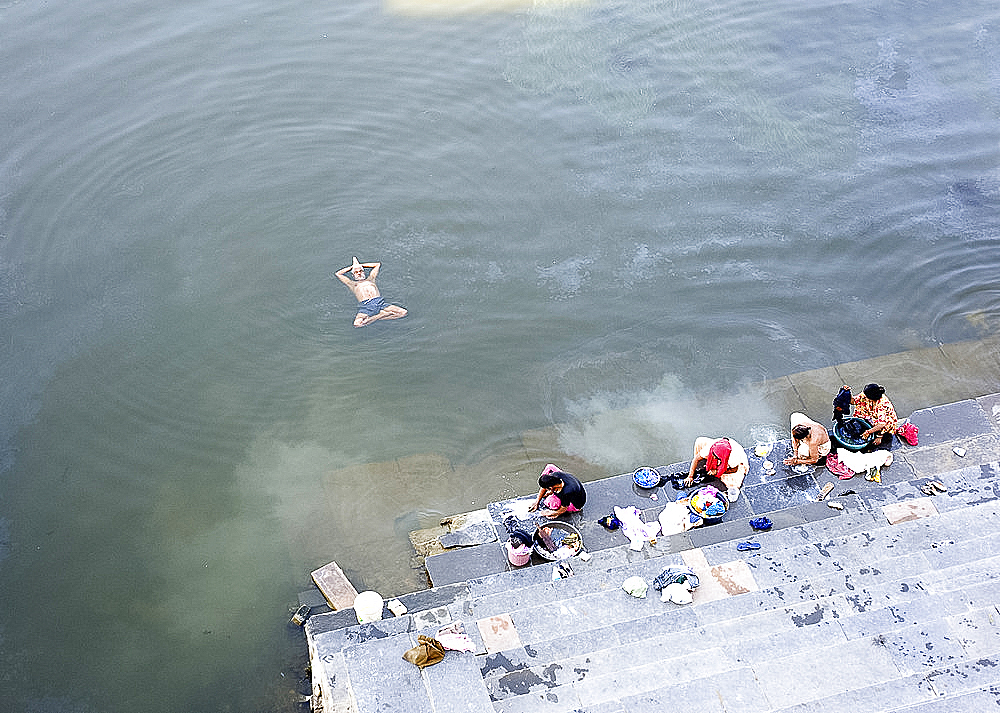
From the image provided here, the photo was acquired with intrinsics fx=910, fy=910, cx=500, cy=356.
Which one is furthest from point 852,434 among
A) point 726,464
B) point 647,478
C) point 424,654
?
point 424,654

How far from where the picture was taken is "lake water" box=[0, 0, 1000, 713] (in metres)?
10.4

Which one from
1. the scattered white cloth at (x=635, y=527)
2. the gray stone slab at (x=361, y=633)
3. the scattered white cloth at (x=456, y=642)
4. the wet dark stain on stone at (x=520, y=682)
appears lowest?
the scattered white cloth at (x=635, y=527)

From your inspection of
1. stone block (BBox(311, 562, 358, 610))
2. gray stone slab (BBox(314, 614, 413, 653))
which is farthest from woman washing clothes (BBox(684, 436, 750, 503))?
stone block (BBox(311, 562, 358, 610))

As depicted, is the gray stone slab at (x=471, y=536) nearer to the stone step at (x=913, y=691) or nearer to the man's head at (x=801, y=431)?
the stone step at (x=913, y=691)

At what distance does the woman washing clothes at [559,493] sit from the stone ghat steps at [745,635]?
0.69m

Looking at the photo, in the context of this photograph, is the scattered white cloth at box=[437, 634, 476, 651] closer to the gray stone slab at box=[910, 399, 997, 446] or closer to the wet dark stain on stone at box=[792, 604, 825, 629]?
the wet dark stain on stone at box=[792, 604, 825, 629]

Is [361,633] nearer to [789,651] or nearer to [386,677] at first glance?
[386,677]

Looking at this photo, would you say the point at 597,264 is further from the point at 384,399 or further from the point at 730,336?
the point at 384,399

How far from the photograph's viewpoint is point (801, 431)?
10.3 metres

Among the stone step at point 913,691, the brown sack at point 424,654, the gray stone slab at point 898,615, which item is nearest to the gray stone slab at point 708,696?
the stone step at point 913,691

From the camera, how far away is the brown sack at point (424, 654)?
836cm

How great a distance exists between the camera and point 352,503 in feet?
35.3

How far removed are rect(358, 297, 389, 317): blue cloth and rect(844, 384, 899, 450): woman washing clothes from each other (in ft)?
20.6

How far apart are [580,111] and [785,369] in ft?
20.7
